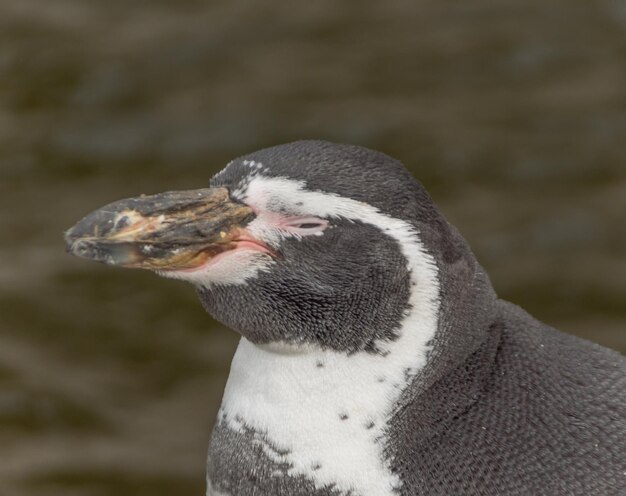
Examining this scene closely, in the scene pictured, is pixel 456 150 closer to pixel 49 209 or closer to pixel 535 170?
pixel 535 170

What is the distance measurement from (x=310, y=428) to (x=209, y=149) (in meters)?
2.87

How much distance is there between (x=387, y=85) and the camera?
18.1 feet

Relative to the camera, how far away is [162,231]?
251cm

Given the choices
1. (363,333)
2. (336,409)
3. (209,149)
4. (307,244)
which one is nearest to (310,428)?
(336,409)

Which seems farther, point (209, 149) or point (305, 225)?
point (209, 149)

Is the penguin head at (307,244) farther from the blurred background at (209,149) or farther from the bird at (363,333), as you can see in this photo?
the blurred background at (209,149)

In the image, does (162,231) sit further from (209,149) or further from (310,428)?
(209,149)

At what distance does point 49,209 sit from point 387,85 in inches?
56.9

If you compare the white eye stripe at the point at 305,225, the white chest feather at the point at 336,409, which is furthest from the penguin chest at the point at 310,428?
the white eye stripe at the point at 305,225

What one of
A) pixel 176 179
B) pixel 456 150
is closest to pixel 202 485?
pixel 176 179

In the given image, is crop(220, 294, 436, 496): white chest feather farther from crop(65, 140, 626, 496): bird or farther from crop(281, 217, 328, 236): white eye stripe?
crop(281, 217, 328, 236): white eye stripe

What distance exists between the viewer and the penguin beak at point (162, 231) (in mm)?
2486

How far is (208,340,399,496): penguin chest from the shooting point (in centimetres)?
256

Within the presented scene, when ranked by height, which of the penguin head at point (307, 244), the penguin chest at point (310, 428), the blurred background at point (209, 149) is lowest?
the blurred background at point (209, 149)
